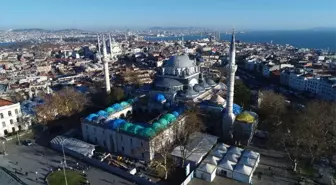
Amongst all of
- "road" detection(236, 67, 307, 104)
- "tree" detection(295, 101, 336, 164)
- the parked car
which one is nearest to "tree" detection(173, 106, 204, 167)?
"tree" detection(295, 101, 336, 164)

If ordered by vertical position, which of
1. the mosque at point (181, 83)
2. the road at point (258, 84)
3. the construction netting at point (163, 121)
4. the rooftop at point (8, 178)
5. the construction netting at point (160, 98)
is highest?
the mosque at point (181, 83)

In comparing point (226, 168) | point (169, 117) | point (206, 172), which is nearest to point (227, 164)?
point (226, 168)

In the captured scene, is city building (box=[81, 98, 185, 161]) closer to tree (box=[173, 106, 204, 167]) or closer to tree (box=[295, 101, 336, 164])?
tree (box=[173, 106, 204, 167])

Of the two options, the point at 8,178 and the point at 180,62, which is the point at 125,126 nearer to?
the point at 8,178

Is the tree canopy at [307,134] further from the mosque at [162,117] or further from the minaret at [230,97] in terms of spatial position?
the minaret at [230,97]

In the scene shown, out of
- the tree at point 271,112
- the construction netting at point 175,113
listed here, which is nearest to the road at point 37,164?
the construction netting at point 175,113
